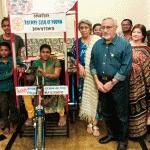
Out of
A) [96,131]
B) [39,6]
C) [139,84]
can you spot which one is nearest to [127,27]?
[139,84]

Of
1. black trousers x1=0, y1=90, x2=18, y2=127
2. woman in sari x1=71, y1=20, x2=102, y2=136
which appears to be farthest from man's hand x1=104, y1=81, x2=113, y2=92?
black trousers x1=0, y1=90, x2=18, y2=127

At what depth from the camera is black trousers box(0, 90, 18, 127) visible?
247 centimetres

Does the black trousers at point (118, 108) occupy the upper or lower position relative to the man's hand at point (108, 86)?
lower

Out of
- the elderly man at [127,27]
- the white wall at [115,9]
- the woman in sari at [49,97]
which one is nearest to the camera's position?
the woman in sari at [49,97]

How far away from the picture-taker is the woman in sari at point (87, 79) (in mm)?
2240

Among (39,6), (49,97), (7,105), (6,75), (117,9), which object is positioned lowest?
(7,105)

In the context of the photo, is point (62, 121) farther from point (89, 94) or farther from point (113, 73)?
point (113, 73)

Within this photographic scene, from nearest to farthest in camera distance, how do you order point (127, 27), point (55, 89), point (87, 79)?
point (55, 89) → point (87, 79) → point (127, 27)

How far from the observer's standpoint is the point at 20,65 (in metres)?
2.35

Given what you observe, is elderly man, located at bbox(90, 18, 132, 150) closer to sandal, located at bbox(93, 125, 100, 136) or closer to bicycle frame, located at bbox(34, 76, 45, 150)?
sandal, located at bbox(93, 125, 100, 136)

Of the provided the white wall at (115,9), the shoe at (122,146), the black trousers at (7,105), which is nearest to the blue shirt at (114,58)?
the shoe at (122,146)

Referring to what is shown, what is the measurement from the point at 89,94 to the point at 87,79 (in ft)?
0.69

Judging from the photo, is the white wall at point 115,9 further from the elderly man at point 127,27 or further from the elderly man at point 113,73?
the elderly man at point 113,73

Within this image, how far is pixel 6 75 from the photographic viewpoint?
7.75 ft
